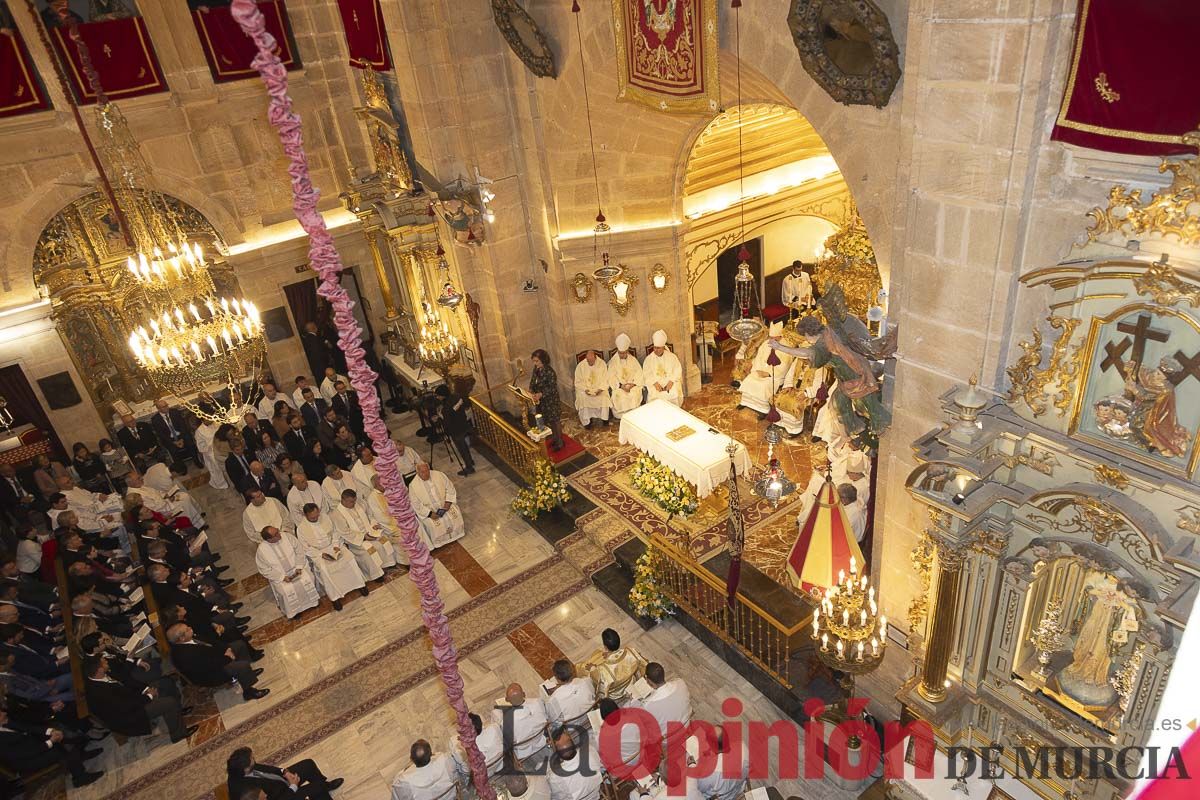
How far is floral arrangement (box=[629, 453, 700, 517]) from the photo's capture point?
1175 cm

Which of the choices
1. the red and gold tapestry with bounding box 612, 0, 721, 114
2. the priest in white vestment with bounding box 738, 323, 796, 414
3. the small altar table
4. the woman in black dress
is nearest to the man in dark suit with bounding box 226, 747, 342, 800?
the small altar table

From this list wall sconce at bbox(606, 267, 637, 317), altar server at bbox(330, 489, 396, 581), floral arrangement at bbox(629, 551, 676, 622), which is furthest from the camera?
wall sconce at bbox(606, 267, 637, 317)

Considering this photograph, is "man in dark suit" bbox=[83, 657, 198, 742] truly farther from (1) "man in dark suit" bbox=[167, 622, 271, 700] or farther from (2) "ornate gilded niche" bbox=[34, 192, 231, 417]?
(2) "ornate gilded niche" bbox=[34, 192, 231, 417]

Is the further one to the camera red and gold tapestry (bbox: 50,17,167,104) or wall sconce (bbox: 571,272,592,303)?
wall sconce (bbox: 571,272,592,303)

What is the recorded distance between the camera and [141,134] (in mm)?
14164

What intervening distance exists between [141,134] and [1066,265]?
14904 millimetres

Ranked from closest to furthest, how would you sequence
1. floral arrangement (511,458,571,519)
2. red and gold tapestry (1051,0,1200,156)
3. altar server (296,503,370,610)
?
1. red and gold tapestry (1051,0,1200,156)
2. altar server (296,503,370,610)
3. floral arrangement (511,458,571,519)

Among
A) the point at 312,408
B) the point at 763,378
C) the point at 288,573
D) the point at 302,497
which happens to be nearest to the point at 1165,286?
the point at 763,378

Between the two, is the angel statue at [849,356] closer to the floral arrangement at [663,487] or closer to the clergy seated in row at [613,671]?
the clergy seated in row at [613,671]

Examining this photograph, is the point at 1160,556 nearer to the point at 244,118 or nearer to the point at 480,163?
the point at 480,163

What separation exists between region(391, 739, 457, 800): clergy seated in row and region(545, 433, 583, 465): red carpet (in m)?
6.05

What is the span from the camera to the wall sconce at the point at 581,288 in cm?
1362

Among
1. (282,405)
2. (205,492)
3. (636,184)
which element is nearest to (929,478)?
(636,184)

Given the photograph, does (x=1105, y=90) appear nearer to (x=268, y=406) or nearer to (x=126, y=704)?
(x=126, y=704)
